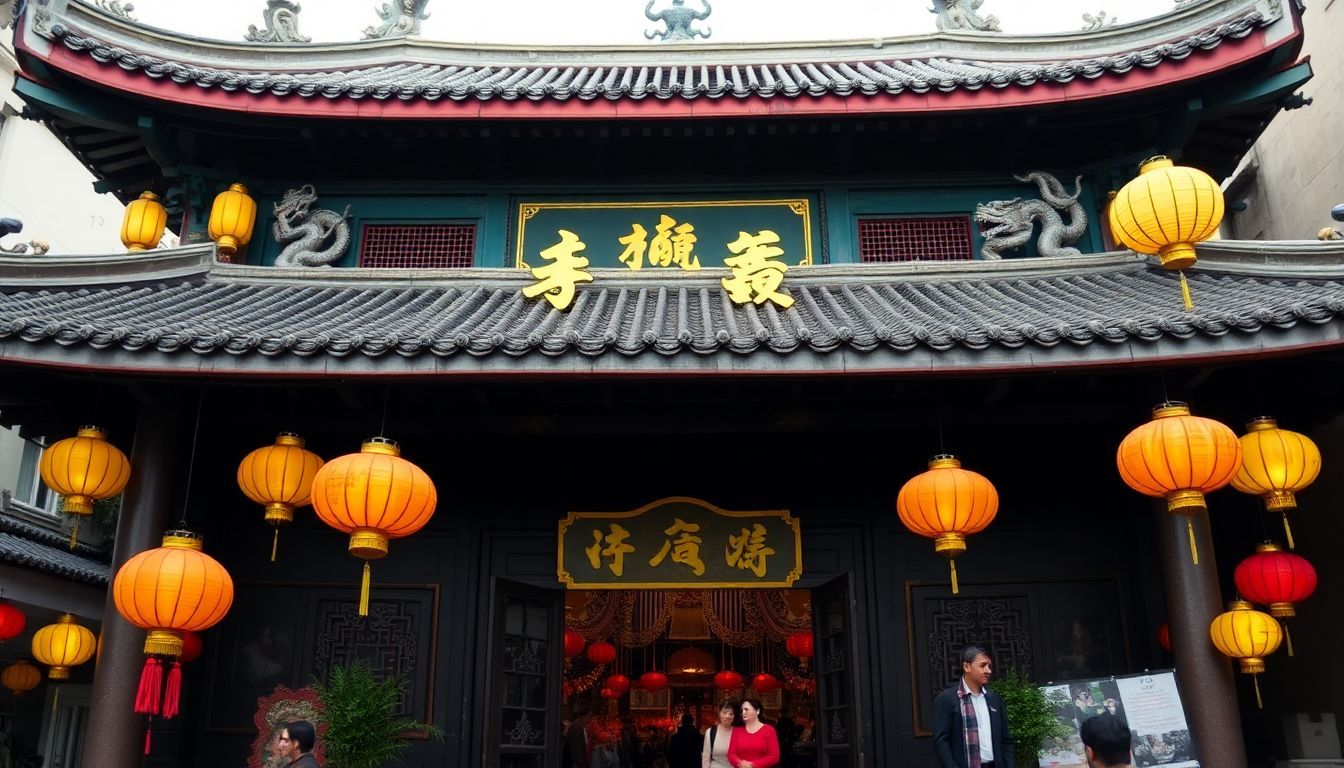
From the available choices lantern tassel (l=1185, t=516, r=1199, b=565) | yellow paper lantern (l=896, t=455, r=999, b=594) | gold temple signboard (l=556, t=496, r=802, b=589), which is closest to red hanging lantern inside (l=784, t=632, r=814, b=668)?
gold temple signboard (l=556, t=496, r=802, b=589)

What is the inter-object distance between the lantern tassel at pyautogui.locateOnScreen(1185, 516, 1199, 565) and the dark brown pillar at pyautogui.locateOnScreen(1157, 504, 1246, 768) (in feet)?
0.07

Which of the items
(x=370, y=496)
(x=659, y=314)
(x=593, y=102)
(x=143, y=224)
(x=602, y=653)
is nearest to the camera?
(x=370, y=496)

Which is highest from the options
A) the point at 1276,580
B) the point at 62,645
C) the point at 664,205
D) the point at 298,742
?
the point at 664,205

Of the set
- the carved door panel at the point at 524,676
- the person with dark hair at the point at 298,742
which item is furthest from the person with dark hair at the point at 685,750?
the person with dark hair at the point at 298,742

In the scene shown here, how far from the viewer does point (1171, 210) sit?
21.2ft

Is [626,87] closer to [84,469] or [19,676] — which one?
[84,469]

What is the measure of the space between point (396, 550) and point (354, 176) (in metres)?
3.73

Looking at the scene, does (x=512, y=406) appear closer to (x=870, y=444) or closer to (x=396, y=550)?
(x=396, y=550)

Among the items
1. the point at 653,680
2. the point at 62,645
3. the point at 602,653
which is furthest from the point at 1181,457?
the point at 653,680

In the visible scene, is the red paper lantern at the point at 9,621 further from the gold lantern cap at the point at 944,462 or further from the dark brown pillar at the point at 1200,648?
the dark brown pillar at the point at 1200,648

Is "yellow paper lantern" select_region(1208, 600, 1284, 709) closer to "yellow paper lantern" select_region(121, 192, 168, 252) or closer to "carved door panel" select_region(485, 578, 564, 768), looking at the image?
"carved door panel" select_region(485, 578, 564, 768)

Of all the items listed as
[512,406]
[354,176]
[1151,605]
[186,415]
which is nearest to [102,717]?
[186,415]

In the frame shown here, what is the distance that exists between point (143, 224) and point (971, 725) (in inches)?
320

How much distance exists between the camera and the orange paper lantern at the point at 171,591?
6094 mm
